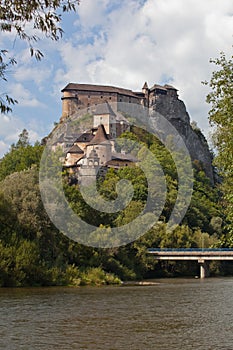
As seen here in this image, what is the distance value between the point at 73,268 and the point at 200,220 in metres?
33.0

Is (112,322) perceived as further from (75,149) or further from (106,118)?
(106,118)

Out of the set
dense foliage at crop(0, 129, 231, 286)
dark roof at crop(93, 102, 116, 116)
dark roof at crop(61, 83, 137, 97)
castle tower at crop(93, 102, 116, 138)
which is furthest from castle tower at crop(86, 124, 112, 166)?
dark roof at crop(61, 83, 137, 97)

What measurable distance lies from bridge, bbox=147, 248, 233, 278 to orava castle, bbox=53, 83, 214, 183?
37.8m

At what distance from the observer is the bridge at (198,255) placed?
47.5m

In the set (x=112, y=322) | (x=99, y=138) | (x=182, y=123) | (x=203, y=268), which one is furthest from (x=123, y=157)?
(x=112, y=322)

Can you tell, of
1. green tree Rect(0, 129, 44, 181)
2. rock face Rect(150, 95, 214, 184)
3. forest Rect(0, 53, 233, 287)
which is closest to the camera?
forest Rect(0, 53, 233, 287)

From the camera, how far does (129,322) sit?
16047 millimetres

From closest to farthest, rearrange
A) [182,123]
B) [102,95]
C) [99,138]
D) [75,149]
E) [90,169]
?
[90,169]
[99,138]
[75,149]
[182,123]
[102,95]

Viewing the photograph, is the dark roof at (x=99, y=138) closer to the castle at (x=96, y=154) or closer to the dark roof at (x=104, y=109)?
the castle at (x=96, y=154)

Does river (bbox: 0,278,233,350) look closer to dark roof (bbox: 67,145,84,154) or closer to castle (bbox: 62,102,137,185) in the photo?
castle (bbox: 62,102,137,185)

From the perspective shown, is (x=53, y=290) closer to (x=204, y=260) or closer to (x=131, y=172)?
(x=204, y=260)

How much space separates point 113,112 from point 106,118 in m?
3.71

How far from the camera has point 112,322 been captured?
15984mm

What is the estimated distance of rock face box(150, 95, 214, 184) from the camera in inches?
4021
